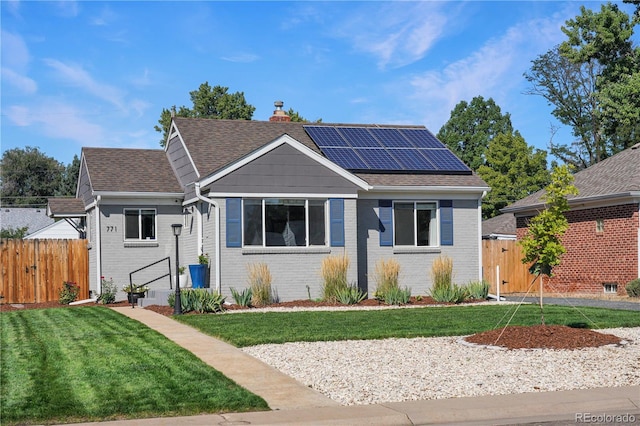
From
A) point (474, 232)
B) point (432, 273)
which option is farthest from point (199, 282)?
point (474, 232)

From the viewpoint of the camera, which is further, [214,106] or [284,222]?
[214,106]

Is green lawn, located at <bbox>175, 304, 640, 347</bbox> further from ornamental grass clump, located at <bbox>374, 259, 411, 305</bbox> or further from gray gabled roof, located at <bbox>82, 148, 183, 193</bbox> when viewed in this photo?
gray gabled roof, located at <bbox>82, 148, 183, 193</bbox>

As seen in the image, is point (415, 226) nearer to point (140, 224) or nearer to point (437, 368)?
point (140, 224)

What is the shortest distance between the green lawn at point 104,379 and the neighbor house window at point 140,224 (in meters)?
8.61

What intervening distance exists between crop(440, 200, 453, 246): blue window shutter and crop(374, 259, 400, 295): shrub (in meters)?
2.43

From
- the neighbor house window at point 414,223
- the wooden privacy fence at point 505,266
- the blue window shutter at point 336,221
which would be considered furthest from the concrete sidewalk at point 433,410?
the wooden privacy fence at point 505,266

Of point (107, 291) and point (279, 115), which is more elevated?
point (279, 115)

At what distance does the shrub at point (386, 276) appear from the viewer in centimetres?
2155

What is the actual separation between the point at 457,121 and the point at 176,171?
1649 inches

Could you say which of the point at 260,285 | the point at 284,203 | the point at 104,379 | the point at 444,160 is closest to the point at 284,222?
the point at 284,203

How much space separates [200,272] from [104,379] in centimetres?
1140

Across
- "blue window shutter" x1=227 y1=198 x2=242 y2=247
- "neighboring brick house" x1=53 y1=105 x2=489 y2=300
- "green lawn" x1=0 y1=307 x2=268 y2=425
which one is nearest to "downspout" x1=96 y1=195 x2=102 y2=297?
"neighboring brick house" x1=53 y1=105 x2=489 y2=300

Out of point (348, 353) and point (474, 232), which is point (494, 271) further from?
point (348, 353)

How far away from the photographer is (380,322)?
16.4 metres
